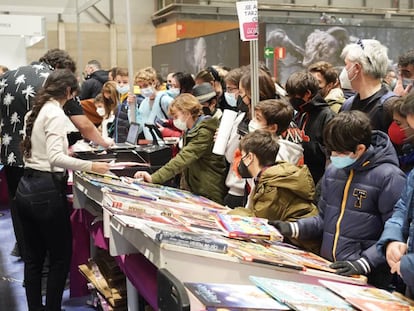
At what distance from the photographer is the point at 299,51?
8297mm

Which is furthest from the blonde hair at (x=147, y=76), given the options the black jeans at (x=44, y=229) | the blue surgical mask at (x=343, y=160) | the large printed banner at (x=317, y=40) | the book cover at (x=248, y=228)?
the blue surgical mask at (x=343, y=160)

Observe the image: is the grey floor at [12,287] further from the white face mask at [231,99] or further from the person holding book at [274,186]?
the white face mask at [231,99]

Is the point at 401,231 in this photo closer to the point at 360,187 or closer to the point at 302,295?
the point at 360,187

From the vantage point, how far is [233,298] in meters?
1.47

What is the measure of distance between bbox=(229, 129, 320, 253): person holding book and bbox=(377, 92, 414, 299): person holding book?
541mm

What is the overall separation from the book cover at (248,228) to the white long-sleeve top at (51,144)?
3.64 feet

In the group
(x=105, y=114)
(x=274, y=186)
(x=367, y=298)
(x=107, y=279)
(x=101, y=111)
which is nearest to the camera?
(x=367, y=298)

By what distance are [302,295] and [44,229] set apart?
1.90 m

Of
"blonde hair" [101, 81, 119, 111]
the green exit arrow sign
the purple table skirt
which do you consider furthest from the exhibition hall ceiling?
the purple table skirt

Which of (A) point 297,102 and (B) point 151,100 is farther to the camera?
(B) point 151,100

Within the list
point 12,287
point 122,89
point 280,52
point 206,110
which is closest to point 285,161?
point 206,110

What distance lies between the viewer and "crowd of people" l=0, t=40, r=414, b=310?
2.12 m

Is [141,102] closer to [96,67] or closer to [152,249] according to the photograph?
[96,67]

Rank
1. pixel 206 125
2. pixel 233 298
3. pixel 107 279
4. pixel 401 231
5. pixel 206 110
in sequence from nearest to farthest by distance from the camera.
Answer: pixel 233 298
pixel 401 231
pixel 107 279
pixel 206 125
pixel 206 110
